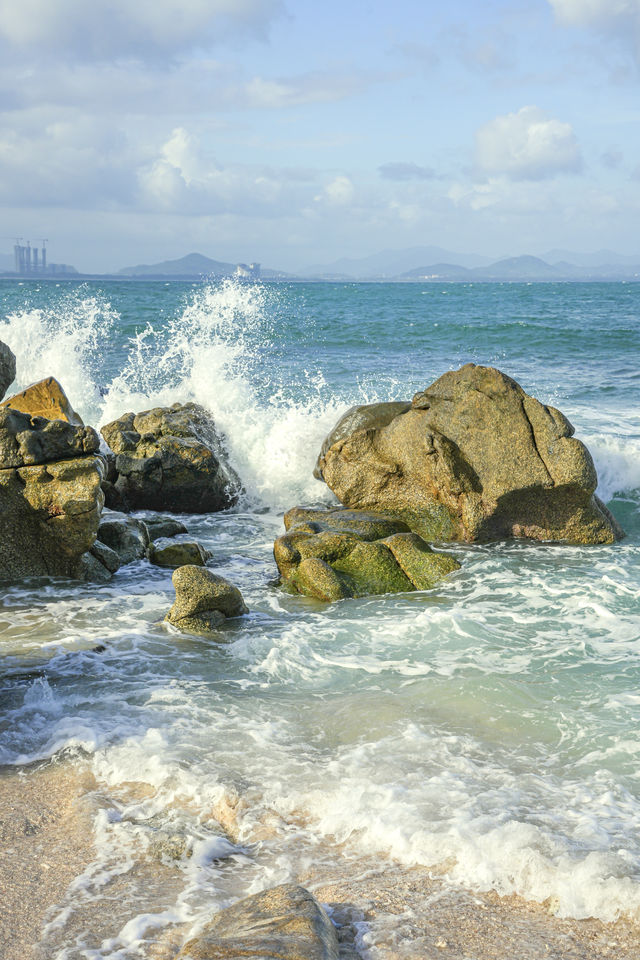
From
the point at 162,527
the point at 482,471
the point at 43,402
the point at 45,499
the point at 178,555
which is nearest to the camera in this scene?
the point at 45,499

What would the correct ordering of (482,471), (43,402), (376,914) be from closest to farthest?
(376,914)
(482,471)
(43,402)

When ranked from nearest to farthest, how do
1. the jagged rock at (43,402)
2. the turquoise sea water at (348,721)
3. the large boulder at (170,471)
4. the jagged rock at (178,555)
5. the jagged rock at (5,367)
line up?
the turquoise sea water at (348,721) < the jagged rock at (5,367) < the jagged rock at (178,555) < the jagged rock at (43,402) < the large boulder at (170,471)

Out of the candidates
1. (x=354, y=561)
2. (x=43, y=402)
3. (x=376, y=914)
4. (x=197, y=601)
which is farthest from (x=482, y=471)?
(x=376, y=914)

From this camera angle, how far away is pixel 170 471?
9.85m

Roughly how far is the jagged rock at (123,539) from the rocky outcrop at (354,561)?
1.38m

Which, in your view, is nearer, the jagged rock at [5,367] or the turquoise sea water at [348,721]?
the turquoise sea water at [348,721]

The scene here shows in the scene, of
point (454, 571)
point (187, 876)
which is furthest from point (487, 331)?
point (187, 876)

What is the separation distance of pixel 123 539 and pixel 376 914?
5.21 m

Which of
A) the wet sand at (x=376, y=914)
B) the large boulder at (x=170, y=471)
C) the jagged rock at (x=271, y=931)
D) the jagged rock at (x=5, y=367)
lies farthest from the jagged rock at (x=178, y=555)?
the jagged rock at (x=271, y=931)

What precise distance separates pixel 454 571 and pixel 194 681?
301 centimetres

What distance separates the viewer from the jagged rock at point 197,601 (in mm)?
6301

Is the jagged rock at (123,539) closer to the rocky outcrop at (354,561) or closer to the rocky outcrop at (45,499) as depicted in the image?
the rocky outcrop at (45,499)

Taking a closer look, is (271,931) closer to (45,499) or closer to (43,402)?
(45,499)

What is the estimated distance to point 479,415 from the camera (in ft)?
28.7
